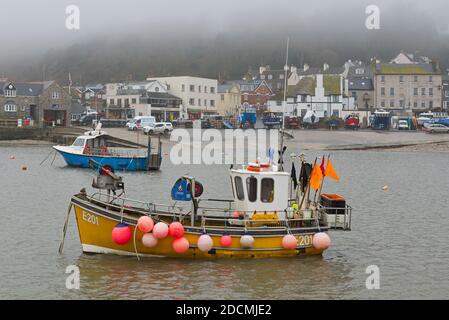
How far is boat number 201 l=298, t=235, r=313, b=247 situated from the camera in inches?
903

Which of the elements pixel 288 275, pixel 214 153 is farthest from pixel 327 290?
pixel 214 153

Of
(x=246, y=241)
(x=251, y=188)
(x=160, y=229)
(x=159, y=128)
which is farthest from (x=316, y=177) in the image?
(x=159, y=128)

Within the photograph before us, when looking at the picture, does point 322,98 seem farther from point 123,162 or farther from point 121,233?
point 121,233

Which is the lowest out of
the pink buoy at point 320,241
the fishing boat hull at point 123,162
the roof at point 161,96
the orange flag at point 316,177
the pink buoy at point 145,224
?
the pink buoy at point 320,241

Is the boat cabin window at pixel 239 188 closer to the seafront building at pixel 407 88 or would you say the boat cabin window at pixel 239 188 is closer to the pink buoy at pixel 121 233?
the pink buoy at pixel 121 233

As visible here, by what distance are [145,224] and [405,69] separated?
104607 millimetres

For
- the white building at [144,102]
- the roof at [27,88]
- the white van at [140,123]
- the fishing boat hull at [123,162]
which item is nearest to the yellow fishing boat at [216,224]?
the fishing boat hull at [123,162]

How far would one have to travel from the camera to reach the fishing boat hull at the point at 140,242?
21875 mm

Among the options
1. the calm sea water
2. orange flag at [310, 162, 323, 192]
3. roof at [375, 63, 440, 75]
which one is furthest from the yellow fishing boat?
roof at [375, 63, 440, 75]

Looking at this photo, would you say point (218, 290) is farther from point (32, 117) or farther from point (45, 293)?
point (32, 117)

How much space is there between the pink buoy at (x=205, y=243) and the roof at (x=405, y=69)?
335 feet

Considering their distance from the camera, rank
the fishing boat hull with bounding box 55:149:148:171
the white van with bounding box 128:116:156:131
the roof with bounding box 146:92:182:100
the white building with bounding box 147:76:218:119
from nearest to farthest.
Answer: the fishing boat hull with bounding box 55:149:148:171 < the white van with bounding box 128:116:156:131 < the roof with bounding box 146:92:182:100 < the white building with bounding box 147:76:218:119

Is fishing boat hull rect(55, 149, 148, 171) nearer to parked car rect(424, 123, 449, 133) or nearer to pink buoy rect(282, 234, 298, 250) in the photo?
pink buoy rect(282, 234, 298, 250)

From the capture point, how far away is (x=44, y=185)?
45156mm
